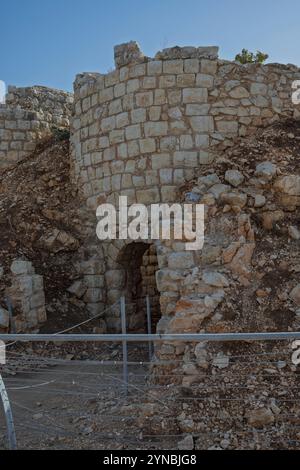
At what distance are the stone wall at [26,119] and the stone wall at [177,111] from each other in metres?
3.24

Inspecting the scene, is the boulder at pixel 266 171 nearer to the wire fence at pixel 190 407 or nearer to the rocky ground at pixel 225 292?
the rocky ground at pixel 225 292

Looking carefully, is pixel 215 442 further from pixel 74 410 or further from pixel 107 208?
pixel 107 208

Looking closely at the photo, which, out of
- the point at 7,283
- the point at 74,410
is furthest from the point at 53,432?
the point at 7,283

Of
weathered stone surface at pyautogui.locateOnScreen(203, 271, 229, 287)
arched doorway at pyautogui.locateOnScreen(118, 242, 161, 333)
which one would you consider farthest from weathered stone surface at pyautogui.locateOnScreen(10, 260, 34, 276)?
weathered stone surface at pyautogui.locateOnScreen(203, 271, 229, 287)

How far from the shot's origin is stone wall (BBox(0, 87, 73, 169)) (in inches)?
415

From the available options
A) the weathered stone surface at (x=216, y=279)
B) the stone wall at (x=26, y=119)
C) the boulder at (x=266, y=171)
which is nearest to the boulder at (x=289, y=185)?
the boulder at (x=266, y=171)

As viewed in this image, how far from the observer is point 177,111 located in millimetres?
7676

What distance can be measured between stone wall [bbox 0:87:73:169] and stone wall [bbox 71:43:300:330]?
3.24 meters

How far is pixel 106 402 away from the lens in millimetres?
5465

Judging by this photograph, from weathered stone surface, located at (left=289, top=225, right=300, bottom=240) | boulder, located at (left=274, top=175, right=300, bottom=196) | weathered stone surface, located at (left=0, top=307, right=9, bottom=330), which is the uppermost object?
boulder, located at (left=274, top=175, right=300, bottom=196)

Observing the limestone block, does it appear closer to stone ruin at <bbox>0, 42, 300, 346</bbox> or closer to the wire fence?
stone ruin at <bbox>0, 42, 300, 346</bbox>

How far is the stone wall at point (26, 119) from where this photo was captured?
34.6 feet

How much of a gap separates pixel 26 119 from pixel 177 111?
15.2ft

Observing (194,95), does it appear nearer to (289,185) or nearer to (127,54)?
(127,54)
